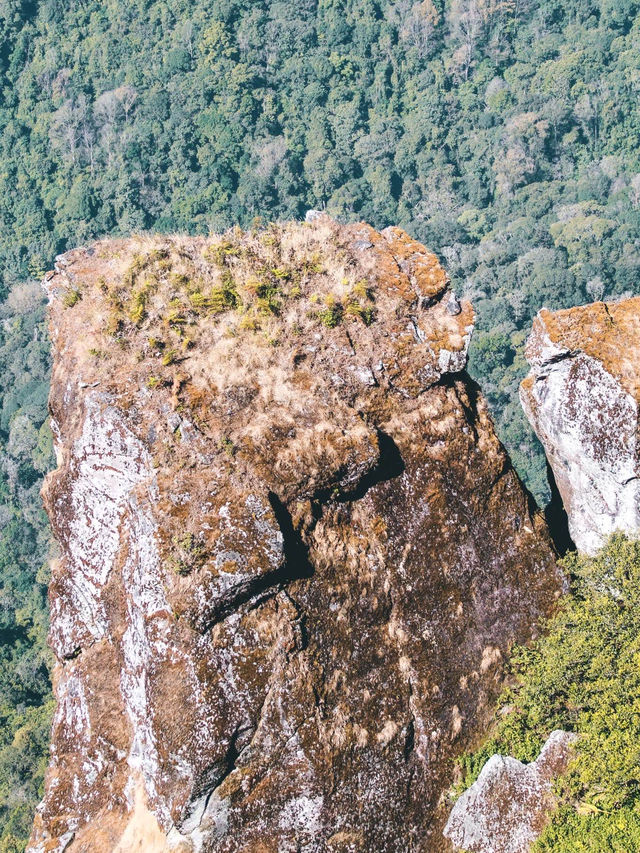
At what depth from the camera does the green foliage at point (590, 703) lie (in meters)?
12.8

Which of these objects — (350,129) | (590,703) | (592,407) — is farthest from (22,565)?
(350,129)

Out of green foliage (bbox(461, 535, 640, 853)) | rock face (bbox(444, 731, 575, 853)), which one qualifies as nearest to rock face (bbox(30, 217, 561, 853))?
green foliage (bbox(461, 535, 640, 853))

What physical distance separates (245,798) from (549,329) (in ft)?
30.1

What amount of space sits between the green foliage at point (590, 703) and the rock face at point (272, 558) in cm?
47

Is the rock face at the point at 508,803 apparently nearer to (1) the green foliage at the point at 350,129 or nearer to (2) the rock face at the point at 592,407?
(2) the rock face at the point at 592,407

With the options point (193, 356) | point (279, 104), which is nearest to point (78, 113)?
point (279, 104)

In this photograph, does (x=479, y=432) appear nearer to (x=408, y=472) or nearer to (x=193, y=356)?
(x=408, y=472)

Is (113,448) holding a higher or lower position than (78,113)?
higher

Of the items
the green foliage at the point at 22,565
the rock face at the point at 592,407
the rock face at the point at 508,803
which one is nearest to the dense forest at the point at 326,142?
the green foliage at the point at 22,565

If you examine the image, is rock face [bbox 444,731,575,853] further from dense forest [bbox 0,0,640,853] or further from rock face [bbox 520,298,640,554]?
dense forest [bbox 0,0,640,853]

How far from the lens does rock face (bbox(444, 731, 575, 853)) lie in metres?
13.4

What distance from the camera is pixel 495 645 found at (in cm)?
1533

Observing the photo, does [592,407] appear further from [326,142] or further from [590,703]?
[326,142]

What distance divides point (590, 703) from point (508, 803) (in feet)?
6.17
